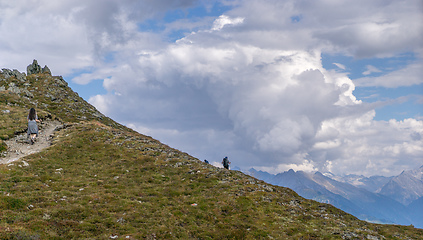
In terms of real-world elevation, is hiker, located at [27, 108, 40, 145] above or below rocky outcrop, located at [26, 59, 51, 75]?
below

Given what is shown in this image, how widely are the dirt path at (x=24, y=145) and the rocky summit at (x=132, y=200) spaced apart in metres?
0.13

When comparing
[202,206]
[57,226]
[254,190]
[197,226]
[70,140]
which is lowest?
[57,226]

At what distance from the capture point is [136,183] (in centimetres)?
3316

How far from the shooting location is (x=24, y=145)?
137 ft

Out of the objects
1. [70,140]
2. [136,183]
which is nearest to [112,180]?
[136,183]

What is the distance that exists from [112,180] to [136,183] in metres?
2.98

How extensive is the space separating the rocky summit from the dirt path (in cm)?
13

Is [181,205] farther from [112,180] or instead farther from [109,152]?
[109,152]

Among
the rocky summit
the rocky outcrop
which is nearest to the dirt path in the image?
the rocky summit

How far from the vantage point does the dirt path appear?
36.6 meters

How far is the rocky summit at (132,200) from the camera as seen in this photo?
21000mm

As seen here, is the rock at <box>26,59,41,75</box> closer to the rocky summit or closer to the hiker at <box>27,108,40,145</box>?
the rocky summit

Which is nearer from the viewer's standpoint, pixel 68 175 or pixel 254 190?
pixel 68 175

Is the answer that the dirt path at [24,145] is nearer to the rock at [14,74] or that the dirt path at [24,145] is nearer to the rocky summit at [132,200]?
the rocky summit at [132,200]
